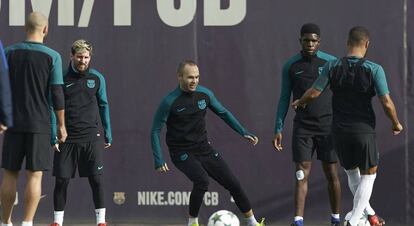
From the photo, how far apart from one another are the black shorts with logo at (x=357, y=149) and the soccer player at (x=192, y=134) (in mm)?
908

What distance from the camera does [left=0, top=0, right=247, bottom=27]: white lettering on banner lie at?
1048 centimetres

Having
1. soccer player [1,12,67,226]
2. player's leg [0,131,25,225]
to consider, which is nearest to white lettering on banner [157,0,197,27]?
soccer player [1,12,67,226]

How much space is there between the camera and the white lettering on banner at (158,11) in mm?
10484

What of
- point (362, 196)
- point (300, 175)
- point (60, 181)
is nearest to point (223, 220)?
point (300, 175)

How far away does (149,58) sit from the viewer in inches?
419

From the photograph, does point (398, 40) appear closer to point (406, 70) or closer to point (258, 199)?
point (406, 70)

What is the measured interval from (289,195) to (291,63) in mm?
1799

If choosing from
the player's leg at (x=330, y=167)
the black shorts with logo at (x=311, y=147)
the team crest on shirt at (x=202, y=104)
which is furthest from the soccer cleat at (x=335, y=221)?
the team crest on shirt at (x=202, y=104)

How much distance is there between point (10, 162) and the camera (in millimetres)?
8250

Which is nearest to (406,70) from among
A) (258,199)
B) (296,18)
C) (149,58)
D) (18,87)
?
(296,18)

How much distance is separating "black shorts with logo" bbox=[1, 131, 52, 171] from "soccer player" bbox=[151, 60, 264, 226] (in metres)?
1.32

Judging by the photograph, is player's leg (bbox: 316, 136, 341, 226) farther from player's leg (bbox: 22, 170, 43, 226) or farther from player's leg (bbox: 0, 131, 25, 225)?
player's leg (bbox: 0, 131, 25, 225)

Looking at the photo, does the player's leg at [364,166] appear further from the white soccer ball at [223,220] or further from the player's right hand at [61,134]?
the player's right hand at [61,134]

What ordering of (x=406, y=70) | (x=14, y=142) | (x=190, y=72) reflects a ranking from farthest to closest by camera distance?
1. (x=406, y=70)
2. (x=190, y=72)
3. (x=14, y=142)
